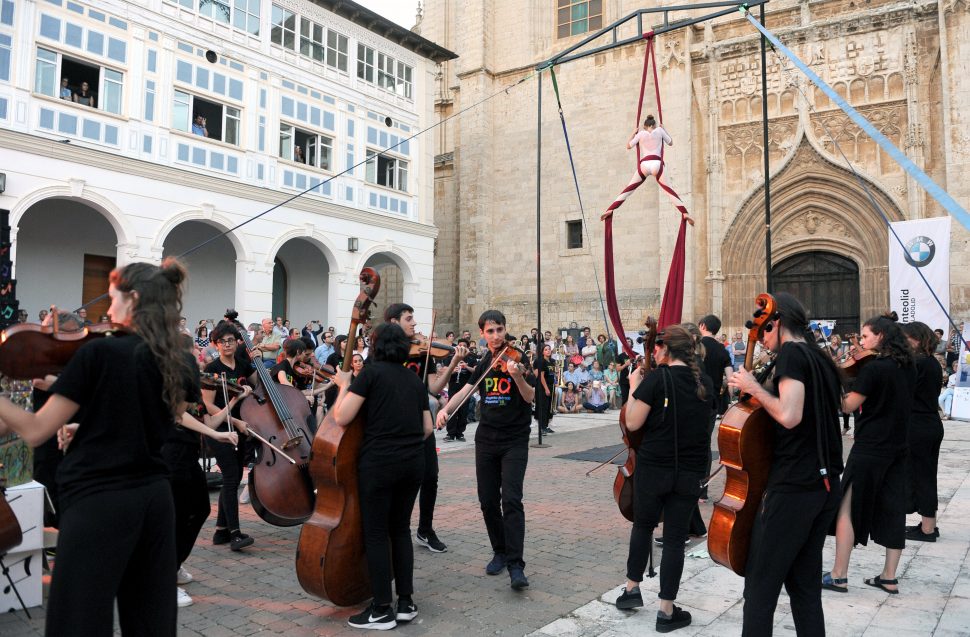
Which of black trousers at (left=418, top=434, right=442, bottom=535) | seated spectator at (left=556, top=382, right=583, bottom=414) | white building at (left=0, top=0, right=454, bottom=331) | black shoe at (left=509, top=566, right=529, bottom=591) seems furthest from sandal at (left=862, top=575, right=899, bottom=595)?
white building at (left=0, top=0, right=454, bottom=331)

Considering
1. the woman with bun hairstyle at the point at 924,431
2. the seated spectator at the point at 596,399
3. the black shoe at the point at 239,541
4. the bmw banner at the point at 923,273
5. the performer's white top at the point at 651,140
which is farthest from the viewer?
the seated spectator at the point at 596,399

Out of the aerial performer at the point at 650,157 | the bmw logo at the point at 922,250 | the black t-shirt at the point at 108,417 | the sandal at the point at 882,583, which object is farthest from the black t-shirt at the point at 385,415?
the bmw logo at the point at 922,250

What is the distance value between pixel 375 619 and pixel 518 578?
1075 millimetres

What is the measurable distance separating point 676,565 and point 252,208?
16757mm

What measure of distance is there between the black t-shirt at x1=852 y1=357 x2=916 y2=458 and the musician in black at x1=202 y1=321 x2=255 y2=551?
438cm

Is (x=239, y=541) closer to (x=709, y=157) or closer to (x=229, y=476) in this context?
(x=229, y=476)

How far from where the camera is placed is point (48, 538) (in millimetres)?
4582

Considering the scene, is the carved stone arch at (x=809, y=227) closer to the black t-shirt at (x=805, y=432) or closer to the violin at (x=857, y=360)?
the violin at (x=857, y=360)

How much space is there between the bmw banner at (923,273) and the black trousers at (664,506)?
598 inches

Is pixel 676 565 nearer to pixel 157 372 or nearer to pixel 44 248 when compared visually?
pixel 157 372

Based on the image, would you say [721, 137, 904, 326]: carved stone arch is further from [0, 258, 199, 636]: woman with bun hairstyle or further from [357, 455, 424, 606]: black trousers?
[0, 258, 199, 636]: woman with bun hairstyle

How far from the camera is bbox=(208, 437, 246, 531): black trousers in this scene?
5656 millimetres

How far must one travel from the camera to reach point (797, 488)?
315 centimetres

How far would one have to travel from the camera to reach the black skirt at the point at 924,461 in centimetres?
559
